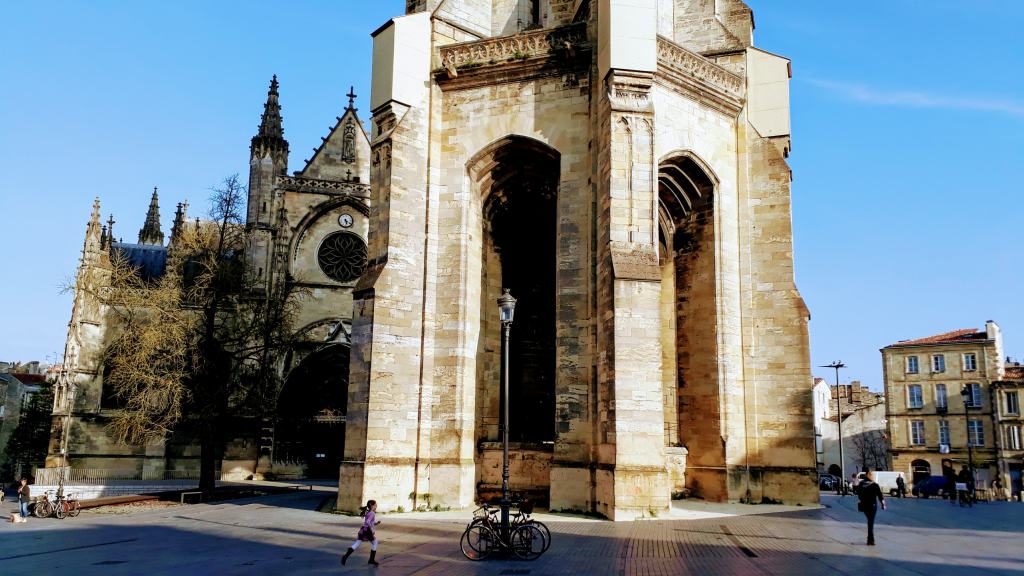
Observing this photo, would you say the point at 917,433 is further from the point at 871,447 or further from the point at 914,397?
the point at 871,447

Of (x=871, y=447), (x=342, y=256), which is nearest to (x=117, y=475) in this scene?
(x=342, y=256)

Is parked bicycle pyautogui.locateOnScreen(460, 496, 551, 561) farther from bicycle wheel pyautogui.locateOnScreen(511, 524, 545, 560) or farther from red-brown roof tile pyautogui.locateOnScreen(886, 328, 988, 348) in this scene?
red-brown roof tile pyautogui.locateOnScreen(886, 328, 988, 348)

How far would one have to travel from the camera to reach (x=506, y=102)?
1864 centimetres

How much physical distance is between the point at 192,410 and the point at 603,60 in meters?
17.5

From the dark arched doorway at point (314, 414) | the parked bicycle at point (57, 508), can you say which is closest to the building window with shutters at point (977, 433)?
the dark arched doorway at point (314, 414)

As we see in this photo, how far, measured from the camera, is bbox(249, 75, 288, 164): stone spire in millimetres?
35438

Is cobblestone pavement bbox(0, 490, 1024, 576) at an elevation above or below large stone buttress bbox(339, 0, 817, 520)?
below

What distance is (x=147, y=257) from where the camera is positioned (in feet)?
137

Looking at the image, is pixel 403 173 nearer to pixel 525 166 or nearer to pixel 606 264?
pixel 525 166

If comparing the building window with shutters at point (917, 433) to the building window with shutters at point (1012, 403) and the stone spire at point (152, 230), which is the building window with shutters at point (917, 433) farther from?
the stone spire at point (152, 230)

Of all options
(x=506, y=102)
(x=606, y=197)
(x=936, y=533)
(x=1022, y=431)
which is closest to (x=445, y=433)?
(x=606, y=197)

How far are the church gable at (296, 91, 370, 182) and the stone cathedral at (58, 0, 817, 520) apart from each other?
1699cm

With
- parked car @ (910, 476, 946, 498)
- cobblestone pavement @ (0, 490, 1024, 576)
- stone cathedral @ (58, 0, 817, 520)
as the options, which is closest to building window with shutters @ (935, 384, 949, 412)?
parked car @ (910, 476, 946, 498)

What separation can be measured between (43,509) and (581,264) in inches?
565
